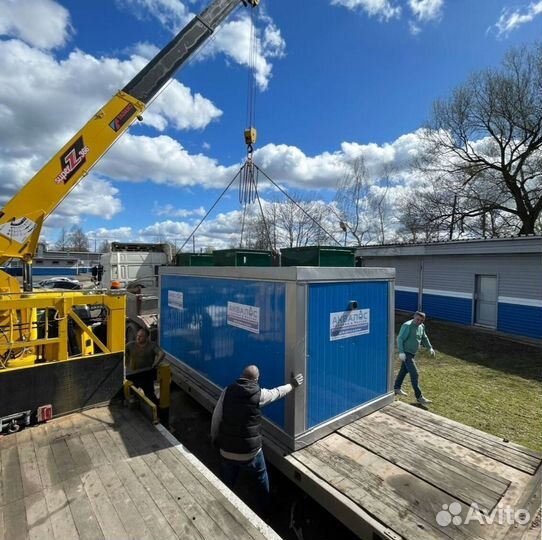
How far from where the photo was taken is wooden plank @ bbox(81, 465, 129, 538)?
8.17ft

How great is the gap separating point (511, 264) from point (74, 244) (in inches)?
3026

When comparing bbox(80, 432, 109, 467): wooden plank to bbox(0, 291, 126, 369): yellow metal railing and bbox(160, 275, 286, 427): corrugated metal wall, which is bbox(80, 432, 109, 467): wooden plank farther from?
bbox(160, 275, 286, 427): corrugated metal wall

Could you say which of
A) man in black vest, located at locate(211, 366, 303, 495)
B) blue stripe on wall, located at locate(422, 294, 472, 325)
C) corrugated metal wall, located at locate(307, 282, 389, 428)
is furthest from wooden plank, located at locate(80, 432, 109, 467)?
blue stripe on wall, located at locate(422, 294, 472, 325)

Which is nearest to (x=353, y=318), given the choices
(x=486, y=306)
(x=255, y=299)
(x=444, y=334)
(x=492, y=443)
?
(x=255, y=299)

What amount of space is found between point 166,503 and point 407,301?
15.7 metres

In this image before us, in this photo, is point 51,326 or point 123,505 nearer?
point 123,505

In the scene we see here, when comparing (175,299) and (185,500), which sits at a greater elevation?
(175,299)

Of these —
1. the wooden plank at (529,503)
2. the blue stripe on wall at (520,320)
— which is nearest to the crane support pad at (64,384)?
the wooden plank at (529,503)

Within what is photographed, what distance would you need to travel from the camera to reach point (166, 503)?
2.80 meters

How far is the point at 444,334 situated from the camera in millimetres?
12836

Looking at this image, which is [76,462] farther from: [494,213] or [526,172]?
[494,213]

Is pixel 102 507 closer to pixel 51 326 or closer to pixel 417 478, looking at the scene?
pixel 417 478

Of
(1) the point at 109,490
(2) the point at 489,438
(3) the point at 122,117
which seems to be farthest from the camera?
(3) the point at 122,117

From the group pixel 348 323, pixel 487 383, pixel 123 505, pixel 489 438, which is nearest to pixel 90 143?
pixel 348 323
